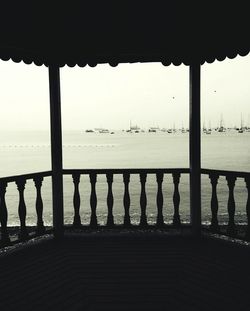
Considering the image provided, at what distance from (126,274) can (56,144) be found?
2.18 meters

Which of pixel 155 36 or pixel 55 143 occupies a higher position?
pixel 155 36

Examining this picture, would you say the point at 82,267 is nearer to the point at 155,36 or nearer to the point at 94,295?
the point at 94,295

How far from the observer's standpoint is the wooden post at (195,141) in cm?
521

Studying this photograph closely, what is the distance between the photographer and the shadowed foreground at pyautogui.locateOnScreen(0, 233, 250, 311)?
3.37 meters

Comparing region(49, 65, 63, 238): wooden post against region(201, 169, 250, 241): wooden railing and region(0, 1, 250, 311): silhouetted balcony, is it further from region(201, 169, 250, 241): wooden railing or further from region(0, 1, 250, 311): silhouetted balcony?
region(201, 169, 250, 241): wooden railing

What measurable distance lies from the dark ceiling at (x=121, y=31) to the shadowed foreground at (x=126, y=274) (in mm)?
2493

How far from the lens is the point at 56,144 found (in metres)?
5.35

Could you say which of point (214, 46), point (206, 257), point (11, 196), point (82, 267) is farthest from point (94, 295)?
point (11, 196)

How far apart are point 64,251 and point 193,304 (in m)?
2.02

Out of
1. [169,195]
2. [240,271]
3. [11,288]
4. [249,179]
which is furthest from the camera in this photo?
[169,195]

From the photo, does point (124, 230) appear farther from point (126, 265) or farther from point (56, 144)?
point (56, 144)

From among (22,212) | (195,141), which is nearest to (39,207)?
(22,212)

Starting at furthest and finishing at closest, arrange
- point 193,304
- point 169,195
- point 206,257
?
point 169,195
point 206,257
point 193,304

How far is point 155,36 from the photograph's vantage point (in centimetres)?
412
